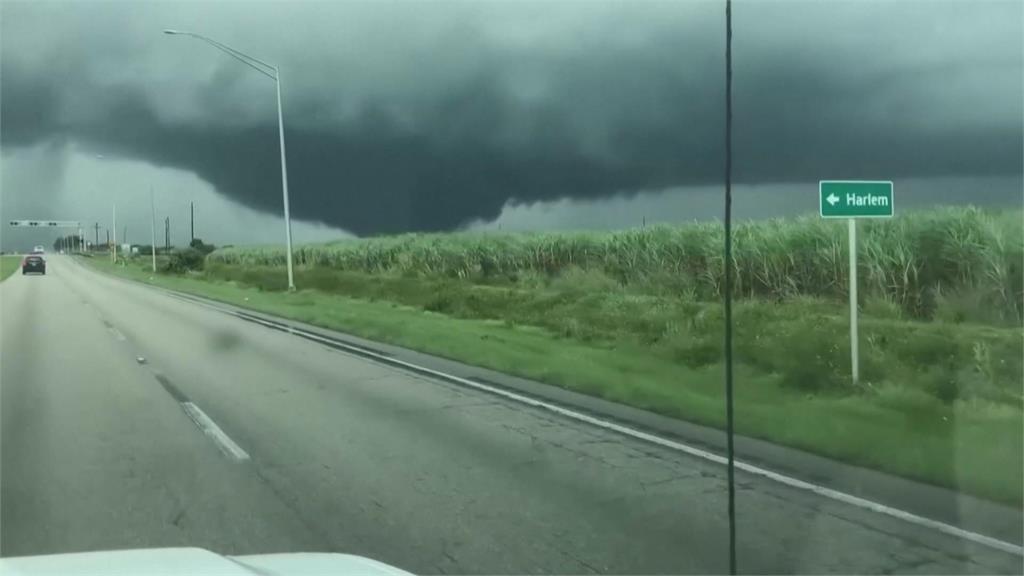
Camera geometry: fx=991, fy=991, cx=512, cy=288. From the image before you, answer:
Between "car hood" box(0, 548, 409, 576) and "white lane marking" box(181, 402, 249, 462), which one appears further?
"white lane marking" box(181, 402, 249, 462)

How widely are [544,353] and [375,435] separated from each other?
26.0ft

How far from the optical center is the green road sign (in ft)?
42.3

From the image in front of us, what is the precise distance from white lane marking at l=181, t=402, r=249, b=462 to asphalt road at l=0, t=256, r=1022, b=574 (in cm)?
3

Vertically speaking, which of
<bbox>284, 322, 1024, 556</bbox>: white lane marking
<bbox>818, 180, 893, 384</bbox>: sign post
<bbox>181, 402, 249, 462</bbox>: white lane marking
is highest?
<bbox>818, 180, 893, 384</bbox>: sign post

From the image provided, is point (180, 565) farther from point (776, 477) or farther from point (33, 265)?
point (33, 265)

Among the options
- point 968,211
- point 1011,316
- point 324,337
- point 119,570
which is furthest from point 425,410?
point 968,211

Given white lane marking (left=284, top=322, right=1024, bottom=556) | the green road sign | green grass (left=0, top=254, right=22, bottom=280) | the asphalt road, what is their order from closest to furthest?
the asphalt road
white lane marking (left=284, top=322, right=1024, bottom=556)
the green road sign
green grass (left=0, top=254, right=22, bottom=280)

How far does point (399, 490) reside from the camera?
25.2ft

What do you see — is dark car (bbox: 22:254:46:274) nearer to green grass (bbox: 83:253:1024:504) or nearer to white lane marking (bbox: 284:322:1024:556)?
green grass (bbox: 83:253:1024:504)

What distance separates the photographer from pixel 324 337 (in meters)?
22.1

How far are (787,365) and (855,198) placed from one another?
2.77 m

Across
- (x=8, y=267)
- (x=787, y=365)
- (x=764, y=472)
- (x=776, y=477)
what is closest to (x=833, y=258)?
(x=787, y=365)

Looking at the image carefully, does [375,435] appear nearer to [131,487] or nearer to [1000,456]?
[131,487]

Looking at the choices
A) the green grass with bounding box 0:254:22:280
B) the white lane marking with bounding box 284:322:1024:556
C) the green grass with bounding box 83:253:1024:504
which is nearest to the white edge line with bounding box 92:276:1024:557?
the white lane marking with bounding box 284:322:1024:556
